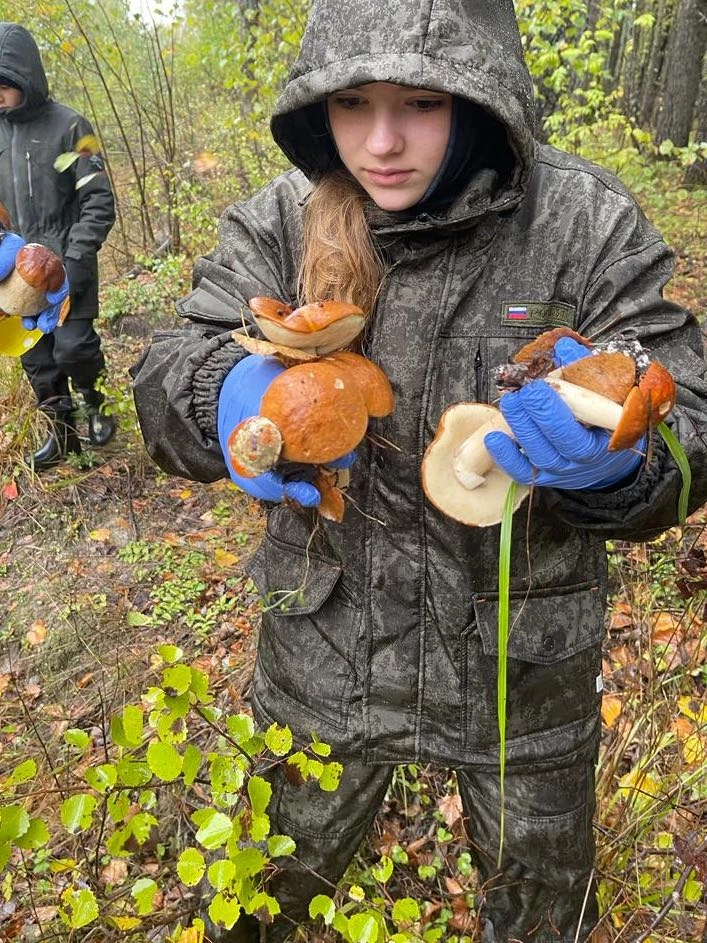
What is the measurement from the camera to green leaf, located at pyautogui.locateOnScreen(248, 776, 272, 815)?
1.31 meters

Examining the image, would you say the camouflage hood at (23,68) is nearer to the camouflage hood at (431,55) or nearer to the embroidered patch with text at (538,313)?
the camouflage hood at (431,55)

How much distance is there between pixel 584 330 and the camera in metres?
1.51

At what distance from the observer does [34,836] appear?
1.23 meters

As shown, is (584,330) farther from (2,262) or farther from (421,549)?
(2,262)

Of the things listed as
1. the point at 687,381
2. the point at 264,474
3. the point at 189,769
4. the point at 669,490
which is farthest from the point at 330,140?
the point at 189,769

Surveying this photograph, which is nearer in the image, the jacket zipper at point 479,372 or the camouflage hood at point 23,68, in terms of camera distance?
the jacket zipper at point 479,372

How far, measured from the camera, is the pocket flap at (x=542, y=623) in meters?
1.57

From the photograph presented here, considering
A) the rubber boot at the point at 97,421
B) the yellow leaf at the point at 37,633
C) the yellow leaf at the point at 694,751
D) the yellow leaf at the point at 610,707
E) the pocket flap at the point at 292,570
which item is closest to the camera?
the pocket flap at the point at 292,570

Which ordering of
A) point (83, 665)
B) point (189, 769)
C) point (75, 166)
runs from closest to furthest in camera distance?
point (189, 769)
point (83, 665)
point (75, 166)

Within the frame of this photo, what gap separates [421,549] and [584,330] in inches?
26.2

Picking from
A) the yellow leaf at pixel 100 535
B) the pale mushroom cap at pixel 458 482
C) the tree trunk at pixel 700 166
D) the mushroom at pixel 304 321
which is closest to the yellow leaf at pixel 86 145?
the yellow leaf at pixel 100 535

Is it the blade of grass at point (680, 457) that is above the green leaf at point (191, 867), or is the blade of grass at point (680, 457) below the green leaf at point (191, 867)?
above

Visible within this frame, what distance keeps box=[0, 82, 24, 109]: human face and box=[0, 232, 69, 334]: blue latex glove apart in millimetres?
3912

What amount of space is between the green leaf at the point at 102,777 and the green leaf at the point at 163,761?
6.2 inches
